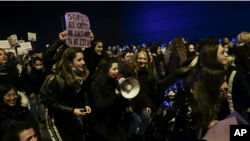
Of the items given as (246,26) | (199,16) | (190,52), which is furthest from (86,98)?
(199,16)

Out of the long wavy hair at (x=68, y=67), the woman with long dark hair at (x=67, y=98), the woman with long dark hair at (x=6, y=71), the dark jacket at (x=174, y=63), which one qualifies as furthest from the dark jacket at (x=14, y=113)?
the dark jacket at (x=174, y=63)

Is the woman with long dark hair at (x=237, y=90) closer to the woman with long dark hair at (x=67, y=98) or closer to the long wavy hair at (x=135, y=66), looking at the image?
the long wavy hair at (x=135, y=66)

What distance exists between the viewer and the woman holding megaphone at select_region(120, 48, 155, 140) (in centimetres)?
417

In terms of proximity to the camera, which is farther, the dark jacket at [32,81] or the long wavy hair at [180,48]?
the dark jacket at [32,81]

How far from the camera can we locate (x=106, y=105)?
3029 mm

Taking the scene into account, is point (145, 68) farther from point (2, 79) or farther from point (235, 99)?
point (2, 79)

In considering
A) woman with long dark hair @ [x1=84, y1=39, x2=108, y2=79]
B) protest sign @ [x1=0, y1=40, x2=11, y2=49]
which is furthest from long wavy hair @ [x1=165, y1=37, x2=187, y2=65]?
protest sign @ [x1=0, y1=40, x2=11, y2=49]

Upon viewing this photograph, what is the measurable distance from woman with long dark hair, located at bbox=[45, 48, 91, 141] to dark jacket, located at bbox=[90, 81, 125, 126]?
0.54ft

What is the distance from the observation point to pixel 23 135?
216cm

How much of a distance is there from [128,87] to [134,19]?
23.1 metres

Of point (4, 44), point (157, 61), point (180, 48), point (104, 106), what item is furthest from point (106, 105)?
point (4, 44)

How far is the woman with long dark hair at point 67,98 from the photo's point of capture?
2844mm

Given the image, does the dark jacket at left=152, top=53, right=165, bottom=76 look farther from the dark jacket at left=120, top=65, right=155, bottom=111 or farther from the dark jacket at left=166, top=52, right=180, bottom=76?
the dark jacket at left=120, top=65, right=155, bottom=111

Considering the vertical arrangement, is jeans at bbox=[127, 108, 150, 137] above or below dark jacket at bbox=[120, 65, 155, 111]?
below
